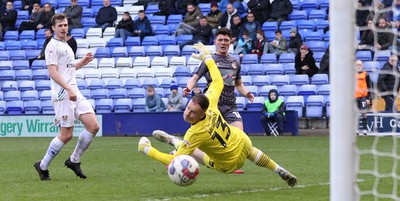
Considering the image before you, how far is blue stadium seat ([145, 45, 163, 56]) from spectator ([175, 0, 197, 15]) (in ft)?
5.65

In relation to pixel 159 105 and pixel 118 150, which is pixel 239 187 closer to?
pixel 118 150

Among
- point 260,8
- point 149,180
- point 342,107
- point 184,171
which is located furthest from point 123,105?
point 342,107

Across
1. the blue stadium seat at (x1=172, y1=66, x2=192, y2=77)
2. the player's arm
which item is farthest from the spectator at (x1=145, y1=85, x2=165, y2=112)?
the player's arm

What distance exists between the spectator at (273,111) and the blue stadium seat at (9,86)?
29.5ft

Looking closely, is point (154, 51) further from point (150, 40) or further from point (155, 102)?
point (155, 102)

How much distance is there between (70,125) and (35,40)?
19534mm

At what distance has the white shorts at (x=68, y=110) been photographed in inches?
458

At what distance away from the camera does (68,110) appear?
11.6 m

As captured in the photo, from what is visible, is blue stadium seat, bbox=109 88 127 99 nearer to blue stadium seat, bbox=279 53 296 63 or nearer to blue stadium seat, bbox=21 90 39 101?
blue stadium seat, bbox=21 90 39 101

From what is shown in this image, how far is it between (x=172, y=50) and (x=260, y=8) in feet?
10.3

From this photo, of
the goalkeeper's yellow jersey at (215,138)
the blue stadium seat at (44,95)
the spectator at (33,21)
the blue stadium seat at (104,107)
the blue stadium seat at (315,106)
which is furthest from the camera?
the spectator at (33,21)

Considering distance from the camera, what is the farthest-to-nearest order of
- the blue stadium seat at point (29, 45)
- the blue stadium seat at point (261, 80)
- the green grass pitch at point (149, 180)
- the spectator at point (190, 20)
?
the blue stadium seat at point (29, 45) < the spectator at point (190, 20) < the blue stadium seat at point (261, 80) < the green grass pitch at point (149, 180)

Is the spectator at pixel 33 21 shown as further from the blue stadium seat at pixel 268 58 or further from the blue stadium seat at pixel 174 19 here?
the blue stadium seat at pixel 268 58

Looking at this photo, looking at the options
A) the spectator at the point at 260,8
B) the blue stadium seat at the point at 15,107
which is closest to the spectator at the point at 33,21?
the blue stadium seat at the point at 15,107
